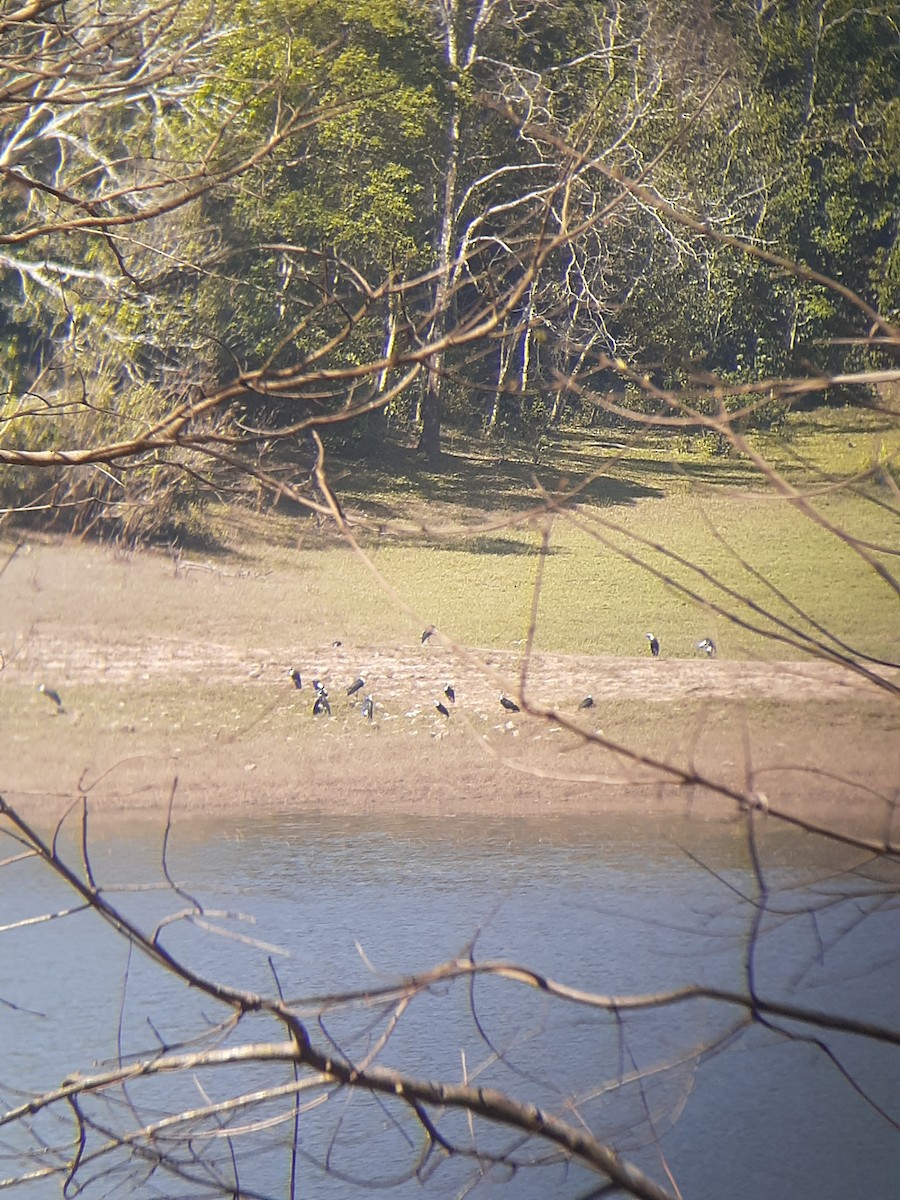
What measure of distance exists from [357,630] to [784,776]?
1075 mm

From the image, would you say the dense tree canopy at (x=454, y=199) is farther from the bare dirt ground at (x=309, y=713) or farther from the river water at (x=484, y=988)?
the river water at (x=484, y=988)

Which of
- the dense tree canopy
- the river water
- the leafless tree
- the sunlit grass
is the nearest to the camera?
the leafless tree

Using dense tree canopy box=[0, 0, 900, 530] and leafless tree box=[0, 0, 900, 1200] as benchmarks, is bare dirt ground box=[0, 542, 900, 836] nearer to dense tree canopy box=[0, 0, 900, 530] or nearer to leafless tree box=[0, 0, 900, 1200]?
leafless tree box=[0, 0, 900, 1200]

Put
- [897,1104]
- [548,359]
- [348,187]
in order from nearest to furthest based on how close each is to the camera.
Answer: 1. [897,1104]
2. [548,359]
3. [348,187]

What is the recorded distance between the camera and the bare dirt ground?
304 cm

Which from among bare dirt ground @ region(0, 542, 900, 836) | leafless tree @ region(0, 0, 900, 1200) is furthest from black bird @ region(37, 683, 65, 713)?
leafless tree @ region(0, 0, 900, 1200)

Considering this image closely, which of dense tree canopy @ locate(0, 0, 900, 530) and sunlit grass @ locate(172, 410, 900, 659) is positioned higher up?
dense tree canopy @ locate(0, 0, 900, 530)

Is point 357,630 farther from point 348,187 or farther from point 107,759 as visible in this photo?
point 348,187

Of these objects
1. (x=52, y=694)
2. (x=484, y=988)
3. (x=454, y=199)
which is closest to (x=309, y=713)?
(x=52, y=694)

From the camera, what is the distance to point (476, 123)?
10.8 ft

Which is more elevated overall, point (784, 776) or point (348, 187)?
point (348, 187)

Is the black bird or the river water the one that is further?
the black bird

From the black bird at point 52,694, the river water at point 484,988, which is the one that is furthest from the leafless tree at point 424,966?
the black bird at point 52,694

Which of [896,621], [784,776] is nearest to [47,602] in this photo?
[784,776]
